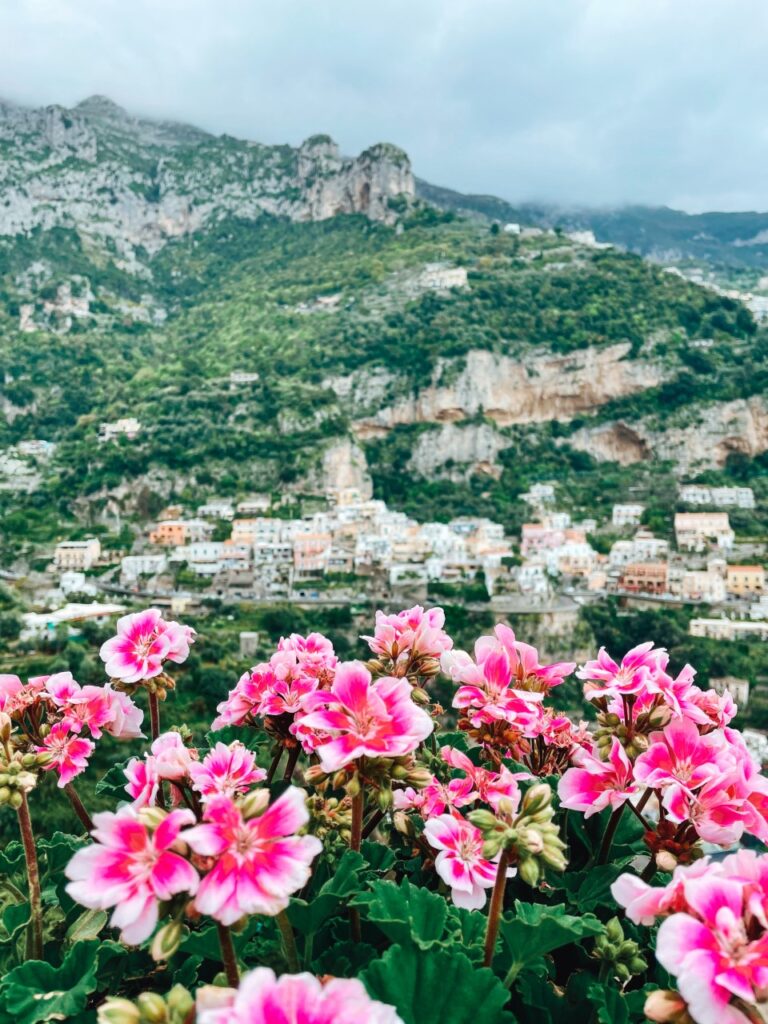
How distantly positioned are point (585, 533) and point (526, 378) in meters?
20.9

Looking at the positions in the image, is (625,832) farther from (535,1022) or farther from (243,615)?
(243,615)

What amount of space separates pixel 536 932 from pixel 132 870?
1.49ft

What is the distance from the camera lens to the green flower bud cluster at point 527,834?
0.73 metres

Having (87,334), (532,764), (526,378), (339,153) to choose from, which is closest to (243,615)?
(532,764)

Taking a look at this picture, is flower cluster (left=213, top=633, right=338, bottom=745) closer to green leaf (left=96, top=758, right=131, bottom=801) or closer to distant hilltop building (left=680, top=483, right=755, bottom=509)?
green leaf (left=96, top=758, right=131, bottom=801)

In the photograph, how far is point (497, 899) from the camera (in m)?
0.79

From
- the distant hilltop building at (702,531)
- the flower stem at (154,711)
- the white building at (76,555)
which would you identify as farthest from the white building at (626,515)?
the flower stem at (154,711)

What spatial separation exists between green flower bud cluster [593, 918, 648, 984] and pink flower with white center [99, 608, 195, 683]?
69 cm

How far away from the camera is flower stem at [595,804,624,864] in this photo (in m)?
1.06

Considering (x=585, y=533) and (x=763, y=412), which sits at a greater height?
(x=763, y=412)

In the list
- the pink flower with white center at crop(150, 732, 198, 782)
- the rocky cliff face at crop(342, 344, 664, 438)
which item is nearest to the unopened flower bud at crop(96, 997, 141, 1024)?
the pink flower with white center at crop(150, 732, 198, 782)

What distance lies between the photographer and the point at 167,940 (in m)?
0.64

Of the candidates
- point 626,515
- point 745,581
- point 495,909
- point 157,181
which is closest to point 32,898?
point 495,909

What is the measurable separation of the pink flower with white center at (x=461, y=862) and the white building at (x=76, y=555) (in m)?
35.4
